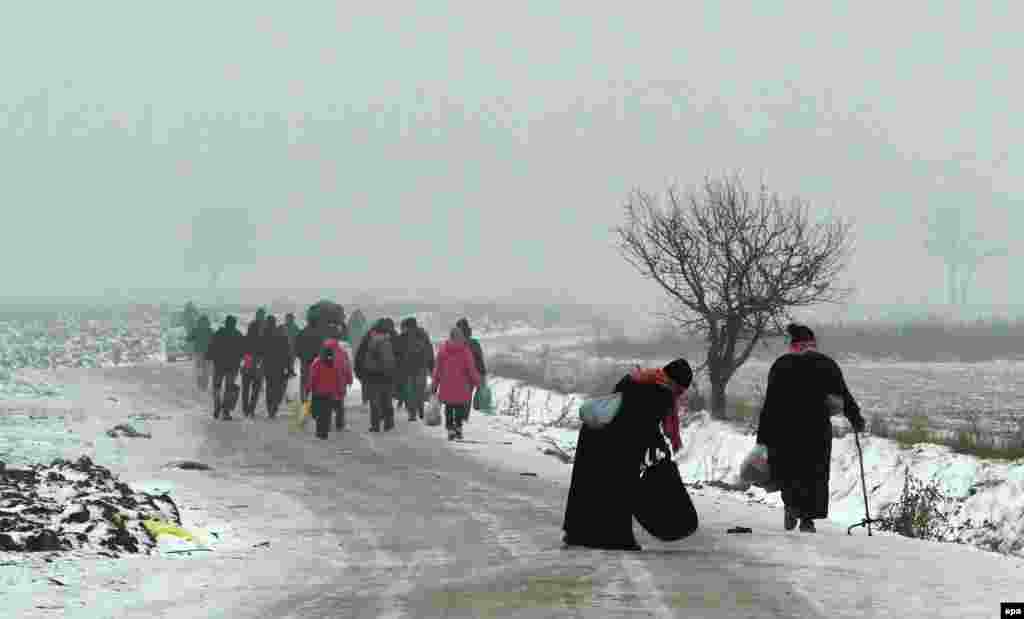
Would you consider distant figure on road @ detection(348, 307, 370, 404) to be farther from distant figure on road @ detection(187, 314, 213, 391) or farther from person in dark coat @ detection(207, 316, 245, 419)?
person in dark coat @ detection(207, 316, 245, 419)

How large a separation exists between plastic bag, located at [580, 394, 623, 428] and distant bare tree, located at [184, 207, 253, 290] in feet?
476

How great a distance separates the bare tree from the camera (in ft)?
73.0

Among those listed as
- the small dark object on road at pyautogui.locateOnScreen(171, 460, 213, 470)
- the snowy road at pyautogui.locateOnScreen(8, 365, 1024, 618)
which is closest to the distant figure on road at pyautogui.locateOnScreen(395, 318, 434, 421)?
the small dark object on road at pyautogui.locateOnScreen(171, 460, 213, 470)

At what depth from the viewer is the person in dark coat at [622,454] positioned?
397 inches

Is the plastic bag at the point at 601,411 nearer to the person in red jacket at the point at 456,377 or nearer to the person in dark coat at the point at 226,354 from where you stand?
Answer: the person in red jacket at the point at 456,377

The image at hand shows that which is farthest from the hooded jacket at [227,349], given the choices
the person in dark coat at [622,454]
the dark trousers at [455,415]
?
the person in dark coat at [622,454]

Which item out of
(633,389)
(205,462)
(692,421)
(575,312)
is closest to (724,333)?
(692,421)

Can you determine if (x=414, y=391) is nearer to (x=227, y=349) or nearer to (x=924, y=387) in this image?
(x=227, y=349)

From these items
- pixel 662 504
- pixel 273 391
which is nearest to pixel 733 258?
pixel 273 391

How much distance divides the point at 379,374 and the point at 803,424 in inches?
473

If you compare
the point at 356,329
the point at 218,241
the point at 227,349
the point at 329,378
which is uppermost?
the point at 218,241

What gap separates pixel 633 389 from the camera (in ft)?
33.3

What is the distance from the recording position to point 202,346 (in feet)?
104

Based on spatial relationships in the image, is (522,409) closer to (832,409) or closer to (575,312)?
(832,409)
